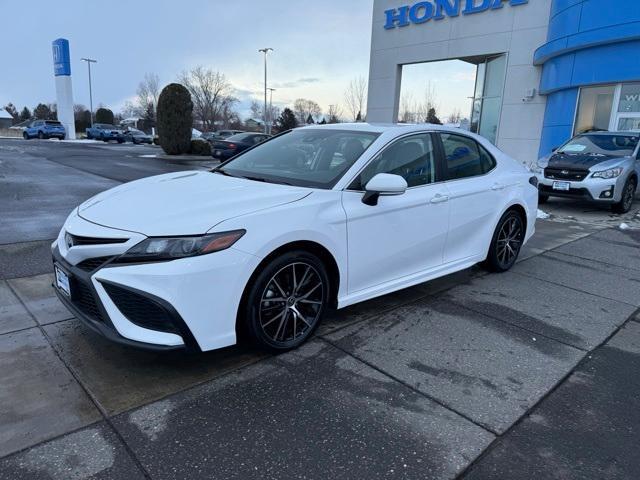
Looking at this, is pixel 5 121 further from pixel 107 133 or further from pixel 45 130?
pixel 107 133

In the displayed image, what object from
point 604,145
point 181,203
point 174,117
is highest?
point 174,117

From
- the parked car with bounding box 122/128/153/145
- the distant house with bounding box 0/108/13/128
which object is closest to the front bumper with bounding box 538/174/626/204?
the parked car with bounding box 122/128/153/145

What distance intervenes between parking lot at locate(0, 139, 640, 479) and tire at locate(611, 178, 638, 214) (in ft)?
20.3

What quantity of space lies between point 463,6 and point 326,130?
54.7ft

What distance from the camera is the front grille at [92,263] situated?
2820mm

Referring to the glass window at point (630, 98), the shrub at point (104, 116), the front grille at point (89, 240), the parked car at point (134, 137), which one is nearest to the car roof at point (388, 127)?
the front grille at point (89, 240)

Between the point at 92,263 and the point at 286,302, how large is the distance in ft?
4.03

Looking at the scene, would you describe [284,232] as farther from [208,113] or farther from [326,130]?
[208,113]

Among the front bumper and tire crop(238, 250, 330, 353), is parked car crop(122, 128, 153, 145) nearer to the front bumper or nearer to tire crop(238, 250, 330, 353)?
the front bumper

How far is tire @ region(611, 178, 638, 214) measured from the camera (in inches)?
382

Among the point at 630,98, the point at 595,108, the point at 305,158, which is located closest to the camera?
the point at 305,158

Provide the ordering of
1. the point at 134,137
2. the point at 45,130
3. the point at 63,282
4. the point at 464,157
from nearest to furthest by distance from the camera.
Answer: the point at 63,282 < the point at 464,157 < the point at 45,130 < the point at 134,137

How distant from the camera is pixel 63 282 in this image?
313 cm

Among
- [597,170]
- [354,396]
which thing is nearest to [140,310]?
[354,396]
